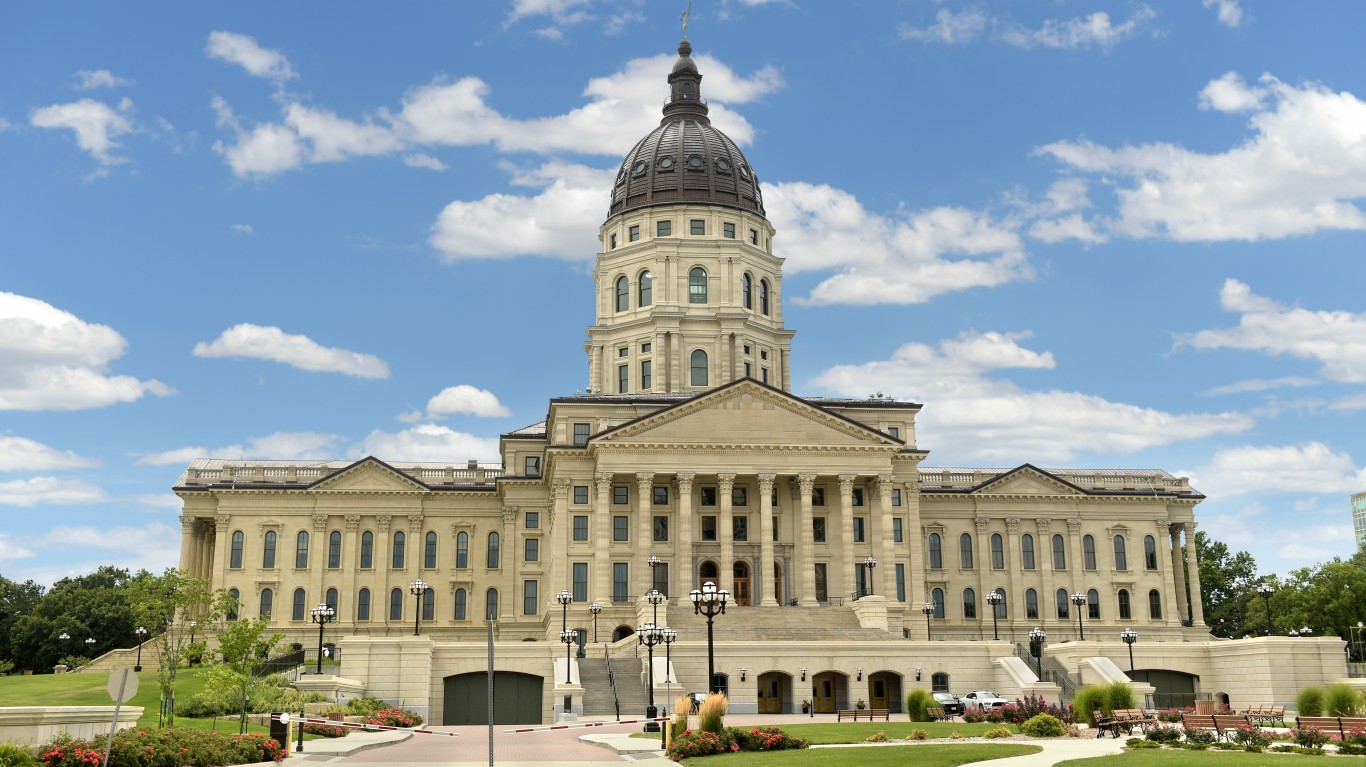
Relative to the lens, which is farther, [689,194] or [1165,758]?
[689,194]

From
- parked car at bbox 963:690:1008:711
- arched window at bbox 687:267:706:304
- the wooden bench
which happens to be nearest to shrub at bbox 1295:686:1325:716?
parked car at bbox 963:690:1008:711

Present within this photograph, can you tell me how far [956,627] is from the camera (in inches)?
3642

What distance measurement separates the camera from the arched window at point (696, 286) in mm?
95000

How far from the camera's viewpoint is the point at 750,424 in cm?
7850

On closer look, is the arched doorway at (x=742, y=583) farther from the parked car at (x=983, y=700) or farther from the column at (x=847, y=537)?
the parked car at (x=983, y=700)

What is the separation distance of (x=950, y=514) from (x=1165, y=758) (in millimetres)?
64637

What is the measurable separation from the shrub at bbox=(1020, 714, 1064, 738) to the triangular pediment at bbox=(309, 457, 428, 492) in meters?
57.9

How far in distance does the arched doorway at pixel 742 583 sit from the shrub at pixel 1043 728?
126 ft

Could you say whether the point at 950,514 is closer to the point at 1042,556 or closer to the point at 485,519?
the point at 1042,556

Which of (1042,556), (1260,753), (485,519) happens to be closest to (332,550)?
(485,519)

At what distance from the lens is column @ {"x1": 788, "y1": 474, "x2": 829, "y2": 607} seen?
3014 inches

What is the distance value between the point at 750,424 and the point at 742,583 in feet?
33.3

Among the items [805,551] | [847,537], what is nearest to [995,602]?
[847,537]

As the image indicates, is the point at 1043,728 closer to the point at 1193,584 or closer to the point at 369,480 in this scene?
the point at 1193,584
